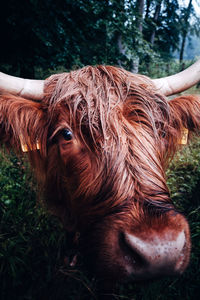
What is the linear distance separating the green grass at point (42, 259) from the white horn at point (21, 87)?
678 millimetres

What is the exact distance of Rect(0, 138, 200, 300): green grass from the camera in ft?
6.66

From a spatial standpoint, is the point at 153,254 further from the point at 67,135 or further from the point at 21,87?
the point at 21,87

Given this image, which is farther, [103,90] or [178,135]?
[178,135]

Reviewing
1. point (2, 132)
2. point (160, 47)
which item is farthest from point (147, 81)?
point (160, 47)

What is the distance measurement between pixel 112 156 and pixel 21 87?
1.11 meters

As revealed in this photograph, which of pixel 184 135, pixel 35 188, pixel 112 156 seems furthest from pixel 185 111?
pixel 35 188

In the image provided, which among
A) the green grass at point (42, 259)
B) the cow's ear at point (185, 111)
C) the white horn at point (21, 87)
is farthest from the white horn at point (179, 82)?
the white horn at point (21, 87)

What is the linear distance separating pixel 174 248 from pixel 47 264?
1.89m

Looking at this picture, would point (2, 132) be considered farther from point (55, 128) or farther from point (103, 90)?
point (103, 90)

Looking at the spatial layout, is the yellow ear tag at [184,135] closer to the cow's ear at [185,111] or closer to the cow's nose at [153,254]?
the cow's ear at [185,111]

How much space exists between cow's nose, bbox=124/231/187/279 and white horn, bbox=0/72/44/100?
1.50m

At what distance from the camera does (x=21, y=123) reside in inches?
68.4

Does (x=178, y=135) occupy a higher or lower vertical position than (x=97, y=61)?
lower

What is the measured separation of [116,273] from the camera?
1.11 metres
